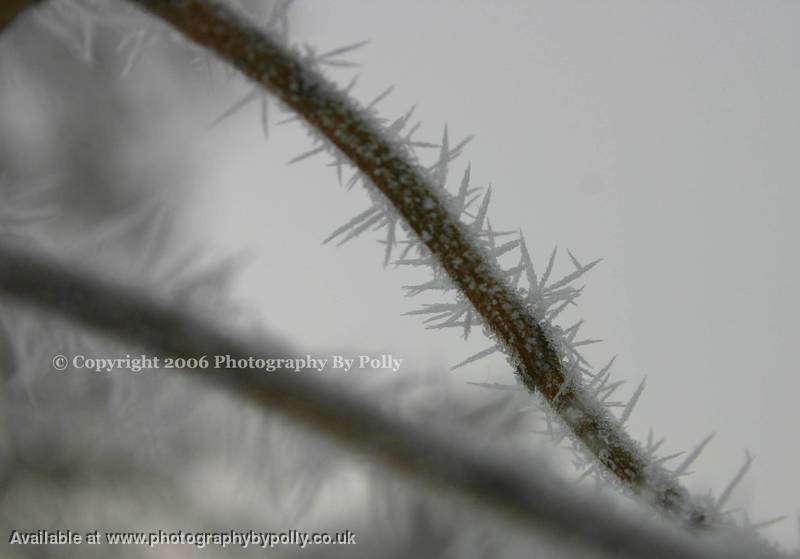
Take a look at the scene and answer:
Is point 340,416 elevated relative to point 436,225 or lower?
lower

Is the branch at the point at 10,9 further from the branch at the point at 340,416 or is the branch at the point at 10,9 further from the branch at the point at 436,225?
the branch at the point at 340,416

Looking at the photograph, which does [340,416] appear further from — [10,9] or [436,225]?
[10,9]

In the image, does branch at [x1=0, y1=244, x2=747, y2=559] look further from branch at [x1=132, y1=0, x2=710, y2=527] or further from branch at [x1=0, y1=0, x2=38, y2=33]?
branch at [x1=0, y1=0, x2=38, y2=33]

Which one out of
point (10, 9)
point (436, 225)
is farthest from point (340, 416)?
point (10, 9)

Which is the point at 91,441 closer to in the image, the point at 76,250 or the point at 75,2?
the point at 76,250

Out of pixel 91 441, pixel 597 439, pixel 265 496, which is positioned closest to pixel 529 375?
pixel 597 439
